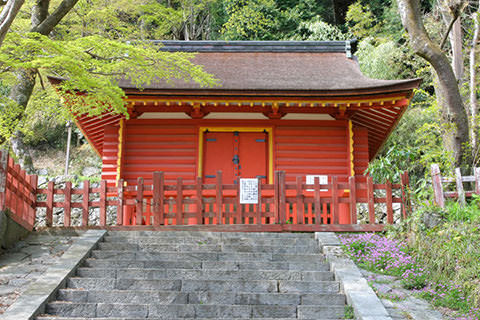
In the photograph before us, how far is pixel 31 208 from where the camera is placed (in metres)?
8.28

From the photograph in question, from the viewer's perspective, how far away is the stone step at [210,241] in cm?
736

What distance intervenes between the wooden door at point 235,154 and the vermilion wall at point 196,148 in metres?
0.28

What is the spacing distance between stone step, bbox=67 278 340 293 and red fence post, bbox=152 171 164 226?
Result: 2391 millimetres

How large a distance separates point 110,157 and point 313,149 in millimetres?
5057

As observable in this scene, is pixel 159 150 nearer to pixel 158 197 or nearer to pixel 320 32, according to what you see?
pixel 158 197

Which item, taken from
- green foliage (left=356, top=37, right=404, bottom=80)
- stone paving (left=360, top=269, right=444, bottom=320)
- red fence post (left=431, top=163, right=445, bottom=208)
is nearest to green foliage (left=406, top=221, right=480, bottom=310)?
stone paving (left=360, top=269, right=444, bottom=320)

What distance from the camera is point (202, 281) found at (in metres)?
5.91

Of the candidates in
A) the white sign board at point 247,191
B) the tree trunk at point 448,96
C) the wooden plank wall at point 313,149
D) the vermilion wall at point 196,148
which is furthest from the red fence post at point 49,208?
the tree trunk at point 448,96

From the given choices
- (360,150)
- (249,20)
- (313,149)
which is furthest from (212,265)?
(249,20)

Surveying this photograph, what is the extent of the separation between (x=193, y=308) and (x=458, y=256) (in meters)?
3.66

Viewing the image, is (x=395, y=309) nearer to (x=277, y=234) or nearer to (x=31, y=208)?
(x=277, y=234)

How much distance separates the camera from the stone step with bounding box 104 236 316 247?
24.2 ft

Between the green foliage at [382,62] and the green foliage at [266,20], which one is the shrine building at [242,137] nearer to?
the green foliage at [382,62]

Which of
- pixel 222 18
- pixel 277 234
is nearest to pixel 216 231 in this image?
pixel 277 234
